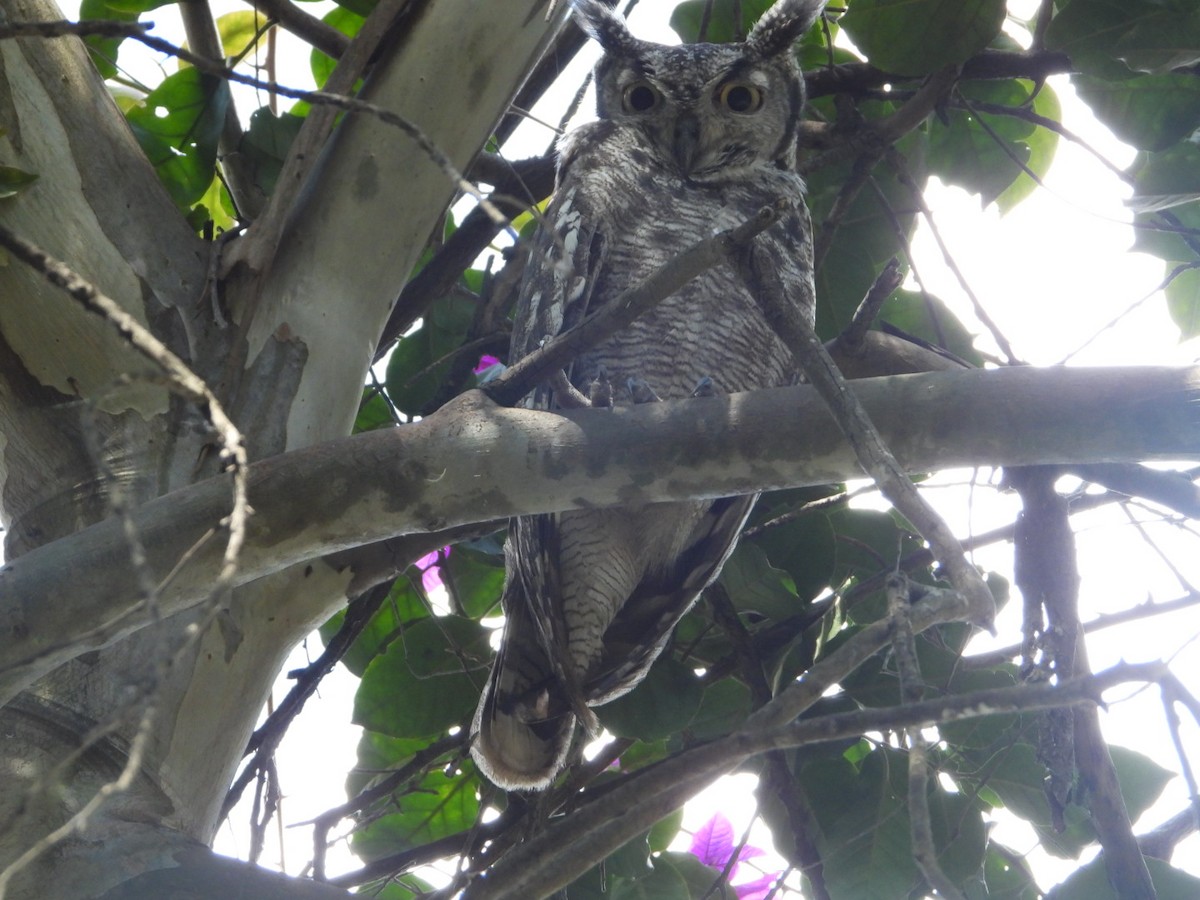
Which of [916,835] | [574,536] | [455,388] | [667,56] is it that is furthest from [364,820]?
[667,56]

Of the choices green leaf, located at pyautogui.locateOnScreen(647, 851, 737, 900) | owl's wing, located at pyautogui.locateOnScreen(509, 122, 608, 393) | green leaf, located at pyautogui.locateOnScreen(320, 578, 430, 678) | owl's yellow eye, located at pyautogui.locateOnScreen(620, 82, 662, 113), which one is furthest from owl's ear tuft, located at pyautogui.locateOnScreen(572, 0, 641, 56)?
green leaf, located at pyautogui.locateOnScreen(647, 851, 737, 900)

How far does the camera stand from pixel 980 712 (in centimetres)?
76

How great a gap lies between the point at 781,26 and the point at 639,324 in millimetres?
880

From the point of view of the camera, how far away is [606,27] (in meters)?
2.70

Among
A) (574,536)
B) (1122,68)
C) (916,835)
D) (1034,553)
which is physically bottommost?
(916,835)

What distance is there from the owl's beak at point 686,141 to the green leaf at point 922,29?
0.72 meters

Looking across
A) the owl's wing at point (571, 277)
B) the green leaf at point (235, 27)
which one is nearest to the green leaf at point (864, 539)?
the owl's wing at point (571, 277)

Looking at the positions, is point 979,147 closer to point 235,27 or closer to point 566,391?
point 566,391

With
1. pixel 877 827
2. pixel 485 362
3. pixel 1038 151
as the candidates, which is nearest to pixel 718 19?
pixel 1038 151

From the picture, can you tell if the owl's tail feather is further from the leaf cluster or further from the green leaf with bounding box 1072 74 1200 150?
the green leaf with bounding box 1072 74 1200 150

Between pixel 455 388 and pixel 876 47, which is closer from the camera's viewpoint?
pixel 876 47

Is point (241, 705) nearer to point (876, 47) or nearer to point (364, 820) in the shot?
point (364, 820)

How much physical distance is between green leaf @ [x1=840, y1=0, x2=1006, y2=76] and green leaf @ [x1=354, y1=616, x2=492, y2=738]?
4.30 feet

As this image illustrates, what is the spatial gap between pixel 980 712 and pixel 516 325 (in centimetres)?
156
